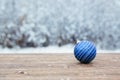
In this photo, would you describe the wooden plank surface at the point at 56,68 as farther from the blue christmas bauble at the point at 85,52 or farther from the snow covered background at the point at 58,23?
the snow covered background at the point at 58,23

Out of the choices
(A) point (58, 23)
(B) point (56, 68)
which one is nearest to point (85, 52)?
(B) point (56, 68)

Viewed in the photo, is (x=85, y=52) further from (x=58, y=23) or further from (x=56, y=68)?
(x=58, y=23)

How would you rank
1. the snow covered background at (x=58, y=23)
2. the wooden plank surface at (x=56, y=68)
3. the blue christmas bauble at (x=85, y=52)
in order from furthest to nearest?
the snow covered background at (x=58, y=23)
the blue christmas bauble at (x=85, y=52)
the wooden plank surface at (x=56, y=68)

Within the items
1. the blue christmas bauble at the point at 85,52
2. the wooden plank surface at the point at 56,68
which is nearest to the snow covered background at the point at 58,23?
the wooden plank surface at the point at 56,68

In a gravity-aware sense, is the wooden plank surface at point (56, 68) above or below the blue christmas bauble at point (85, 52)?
below

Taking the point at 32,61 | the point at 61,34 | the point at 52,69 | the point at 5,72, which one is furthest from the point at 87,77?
the point at 61,34

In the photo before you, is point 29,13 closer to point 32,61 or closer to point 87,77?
point 32,61

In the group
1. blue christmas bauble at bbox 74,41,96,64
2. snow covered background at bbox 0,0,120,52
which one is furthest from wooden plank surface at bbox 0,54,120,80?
snow covered background at bbox 0,0,120,52
